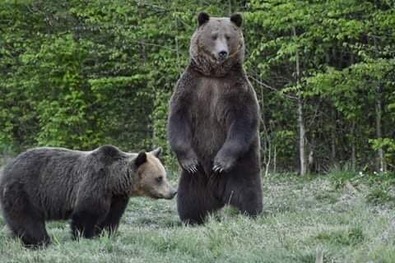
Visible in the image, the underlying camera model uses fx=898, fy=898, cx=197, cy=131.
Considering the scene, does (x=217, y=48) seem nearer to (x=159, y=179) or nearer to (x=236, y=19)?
(x=236, y=19)

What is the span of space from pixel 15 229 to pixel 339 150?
8915 millimetres

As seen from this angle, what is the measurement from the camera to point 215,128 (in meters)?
9.21

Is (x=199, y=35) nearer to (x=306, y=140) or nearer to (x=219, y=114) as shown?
(x=219, y=114)

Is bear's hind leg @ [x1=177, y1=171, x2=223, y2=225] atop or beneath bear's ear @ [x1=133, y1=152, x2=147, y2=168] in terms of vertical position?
beneath

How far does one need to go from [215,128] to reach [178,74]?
7.19 metres

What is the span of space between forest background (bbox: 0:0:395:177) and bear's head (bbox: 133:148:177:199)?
14.4ft

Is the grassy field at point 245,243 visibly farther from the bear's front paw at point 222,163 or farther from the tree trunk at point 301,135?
the tree trunk at point 301,135

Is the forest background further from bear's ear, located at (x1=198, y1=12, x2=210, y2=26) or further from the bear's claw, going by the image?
the bear's claw

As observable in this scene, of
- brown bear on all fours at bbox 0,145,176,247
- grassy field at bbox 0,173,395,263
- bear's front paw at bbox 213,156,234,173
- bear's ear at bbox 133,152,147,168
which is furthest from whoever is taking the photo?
bear's front paw at bbox 213,156,234,173

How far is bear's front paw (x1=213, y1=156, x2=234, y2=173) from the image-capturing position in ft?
29.2

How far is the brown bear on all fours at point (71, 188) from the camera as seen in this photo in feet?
25.0

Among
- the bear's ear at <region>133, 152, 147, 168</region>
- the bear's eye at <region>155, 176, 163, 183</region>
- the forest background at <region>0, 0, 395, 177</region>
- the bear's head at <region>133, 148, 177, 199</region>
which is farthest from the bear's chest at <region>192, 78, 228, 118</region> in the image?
the forest background at <region>0, 0, 395, 177</region>

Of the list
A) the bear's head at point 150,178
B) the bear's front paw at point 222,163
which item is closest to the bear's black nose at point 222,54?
the bear's front paw at point 222,163

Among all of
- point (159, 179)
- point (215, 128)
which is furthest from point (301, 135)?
point (159, 179)
